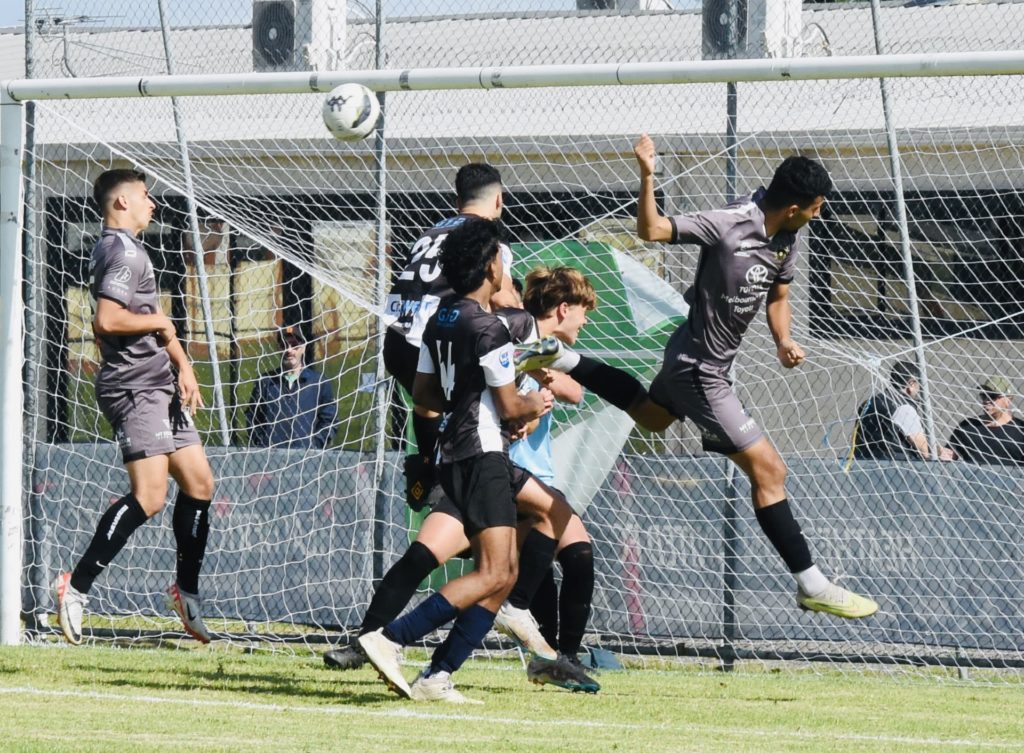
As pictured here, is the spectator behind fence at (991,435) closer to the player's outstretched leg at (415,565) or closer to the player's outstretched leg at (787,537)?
the player's outstretched leg at (787,537)

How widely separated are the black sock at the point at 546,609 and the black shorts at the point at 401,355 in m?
1.23

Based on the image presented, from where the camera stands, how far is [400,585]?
736cm

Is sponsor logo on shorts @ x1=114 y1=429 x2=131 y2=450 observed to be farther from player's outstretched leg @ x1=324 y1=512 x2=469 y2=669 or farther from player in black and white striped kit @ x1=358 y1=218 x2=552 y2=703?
player in black and white striped kit @ x1=358 y1=218 x2=552 y2=703

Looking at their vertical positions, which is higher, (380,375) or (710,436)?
(710,436)

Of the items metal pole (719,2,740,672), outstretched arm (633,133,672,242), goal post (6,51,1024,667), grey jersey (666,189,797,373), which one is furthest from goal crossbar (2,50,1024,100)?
outstretched arm (633,133,672,242)

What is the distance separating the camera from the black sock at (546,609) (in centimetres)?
834

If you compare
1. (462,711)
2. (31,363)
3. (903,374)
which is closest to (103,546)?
(31,363)

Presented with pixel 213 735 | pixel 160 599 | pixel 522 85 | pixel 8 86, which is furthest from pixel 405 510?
pixel 213 735

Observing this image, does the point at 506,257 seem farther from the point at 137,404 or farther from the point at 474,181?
the point at 137,404

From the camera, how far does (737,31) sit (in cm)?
1141

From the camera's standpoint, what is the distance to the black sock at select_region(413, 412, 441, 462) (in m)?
7.77

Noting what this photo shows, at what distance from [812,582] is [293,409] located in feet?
15.0

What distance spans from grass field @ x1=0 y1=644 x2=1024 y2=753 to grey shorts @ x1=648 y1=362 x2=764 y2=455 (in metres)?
1.21

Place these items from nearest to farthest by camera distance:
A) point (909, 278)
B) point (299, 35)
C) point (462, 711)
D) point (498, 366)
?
point (498, 366) → point (462, 711) → point (909, 278) → point (299, 35)
